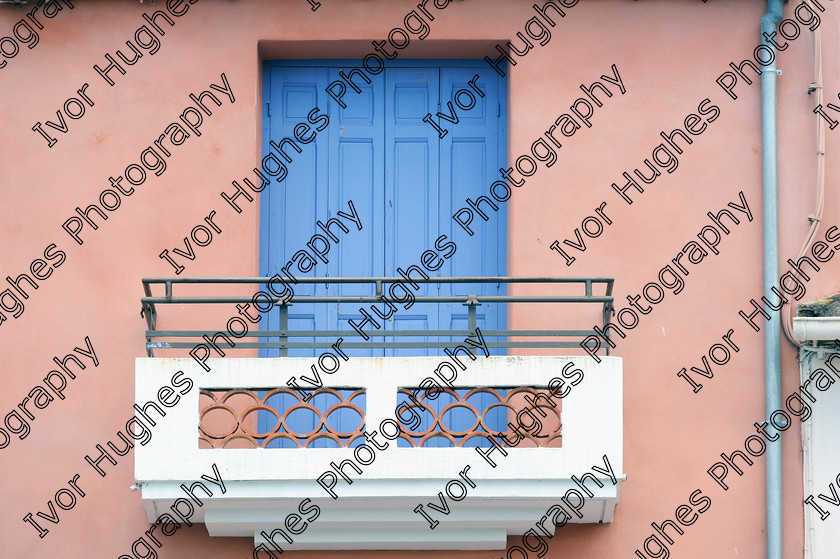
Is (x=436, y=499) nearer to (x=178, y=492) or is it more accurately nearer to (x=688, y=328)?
(x=178, y=492)

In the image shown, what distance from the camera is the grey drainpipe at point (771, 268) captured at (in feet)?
26.4

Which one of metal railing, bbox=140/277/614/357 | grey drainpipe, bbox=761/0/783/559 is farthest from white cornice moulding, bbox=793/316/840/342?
metal railing, bbox=140/277/614/357

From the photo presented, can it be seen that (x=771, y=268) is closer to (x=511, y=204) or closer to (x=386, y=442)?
(x=511, y=204)

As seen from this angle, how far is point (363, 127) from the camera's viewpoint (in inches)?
351

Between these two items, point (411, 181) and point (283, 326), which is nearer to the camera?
point (283, 326)

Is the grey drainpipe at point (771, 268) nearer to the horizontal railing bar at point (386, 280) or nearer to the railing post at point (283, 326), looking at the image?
the horizontal railing bar at point (386, 280)

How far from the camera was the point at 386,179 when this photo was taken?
28.9 ft

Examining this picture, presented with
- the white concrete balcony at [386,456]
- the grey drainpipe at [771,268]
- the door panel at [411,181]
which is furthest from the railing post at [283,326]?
the grey drainpipe at [771,268]

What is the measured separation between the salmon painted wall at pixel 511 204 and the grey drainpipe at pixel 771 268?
86 millimetres

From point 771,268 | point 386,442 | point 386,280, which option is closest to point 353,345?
point 386,280

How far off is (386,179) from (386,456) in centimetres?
230

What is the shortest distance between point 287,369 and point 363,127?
2.21m

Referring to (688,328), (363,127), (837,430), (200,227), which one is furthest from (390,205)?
(837,430)

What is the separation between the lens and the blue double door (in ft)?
28.5
